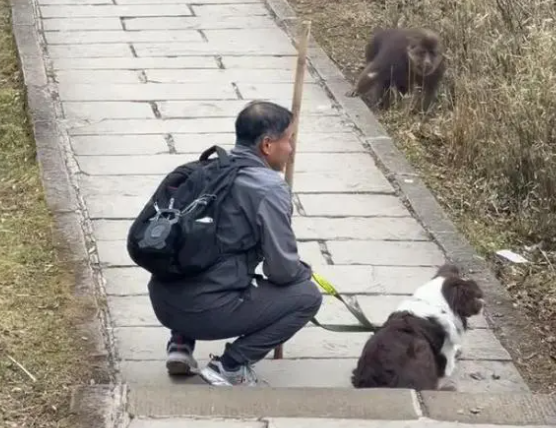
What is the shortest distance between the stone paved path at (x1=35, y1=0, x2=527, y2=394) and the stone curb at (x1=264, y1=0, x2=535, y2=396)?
0.23 feet

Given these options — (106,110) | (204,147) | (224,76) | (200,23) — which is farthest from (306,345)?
(200,23)

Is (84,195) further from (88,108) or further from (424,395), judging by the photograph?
(424,395)

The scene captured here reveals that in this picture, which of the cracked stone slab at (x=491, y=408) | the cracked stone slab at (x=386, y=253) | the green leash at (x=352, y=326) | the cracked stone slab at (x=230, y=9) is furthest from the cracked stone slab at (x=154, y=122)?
the cracked stone slab at (x=491, y=408)

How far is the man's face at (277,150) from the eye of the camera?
4402 millimetres

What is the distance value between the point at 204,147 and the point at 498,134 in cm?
179

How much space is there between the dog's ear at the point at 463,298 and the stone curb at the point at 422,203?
20.3 inches

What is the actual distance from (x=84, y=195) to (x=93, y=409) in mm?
2536

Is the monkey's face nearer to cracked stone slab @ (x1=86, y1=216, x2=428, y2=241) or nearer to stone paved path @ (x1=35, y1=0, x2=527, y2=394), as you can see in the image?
stone paved path @ (x1=35, y1=0, x2=527, y2=394)

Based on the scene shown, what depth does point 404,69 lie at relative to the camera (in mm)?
8250

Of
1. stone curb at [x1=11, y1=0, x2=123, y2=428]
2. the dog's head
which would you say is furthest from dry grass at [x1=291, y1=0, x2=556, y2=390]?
stone curb at [x1=11, y1=0, x2=123, y2=428]

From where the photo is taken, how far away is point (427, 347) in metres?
4.54

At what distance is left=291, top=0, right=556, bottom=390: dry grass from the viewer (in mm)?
6141

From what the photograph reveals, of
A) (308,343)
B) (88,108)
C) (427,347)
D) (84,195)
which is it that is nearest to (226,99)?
(88,108)

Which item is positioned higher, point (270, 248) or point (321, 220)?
point (270, 248)
